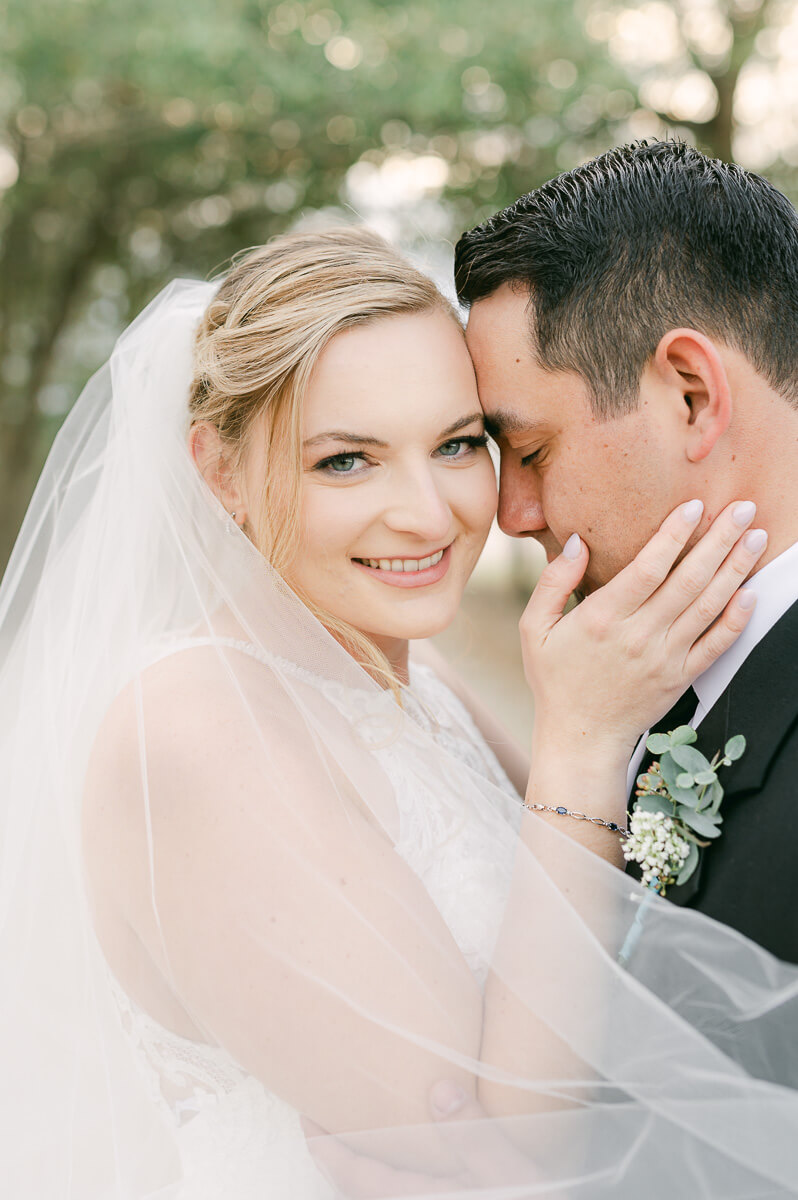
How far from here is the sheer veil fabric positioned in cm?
181

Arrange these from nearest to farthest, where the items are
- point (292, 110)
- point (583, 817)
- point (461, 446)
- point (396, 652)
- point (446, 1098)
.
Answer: point (446, 1098)
point (583, 817)
point (461, 446)
point (396, 652)
point (292, 110)

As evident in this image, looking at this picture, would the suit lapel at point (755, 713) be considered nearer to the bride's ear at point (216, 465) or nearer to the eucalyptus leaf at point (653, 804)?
the eucalyptus leaf at point (653, 804)

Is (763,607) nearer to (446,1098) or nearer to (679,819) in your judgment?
(679,819)

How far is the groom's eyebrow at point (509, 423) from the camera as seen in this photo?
2488 millimetres

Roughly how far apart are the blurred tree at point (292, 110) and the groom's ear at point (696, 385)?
4.38 m

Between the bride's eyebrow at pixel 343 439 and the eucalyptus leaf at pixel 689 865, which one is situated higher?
the bride's eyebrow at pixel 343 439

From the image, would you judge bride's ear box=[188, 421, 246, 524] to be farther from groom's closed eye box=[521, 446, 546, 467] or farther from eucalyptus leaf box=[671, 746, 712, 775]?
eucalyptus leaf box=[671, 746, 712, 775]

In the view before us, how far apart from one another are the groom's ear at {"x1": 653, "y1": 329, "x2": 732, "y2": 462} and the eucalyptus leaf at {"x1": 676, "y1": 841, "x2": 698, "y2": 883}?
2.90ft

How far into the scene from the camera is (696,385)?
227 centimetres

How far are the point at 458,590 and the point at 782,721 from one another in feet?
3.19

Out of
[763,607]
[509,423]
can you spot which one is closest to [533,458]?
[509,423]

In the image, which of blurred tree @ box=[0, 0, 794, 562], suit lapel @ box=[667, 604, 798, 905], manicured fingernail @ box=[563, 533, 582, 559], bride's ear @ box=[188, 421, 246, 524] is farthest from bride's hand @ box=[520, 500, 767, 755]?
blurred tree @ box=[0, 0, 794, 562]

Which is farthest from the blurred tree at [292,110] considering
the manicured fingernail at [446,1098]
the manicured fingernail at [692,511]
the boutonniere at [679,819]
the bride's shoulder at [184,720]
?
the manicured fingernail at [446,1098]

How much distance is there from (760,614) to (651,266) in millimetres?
854
